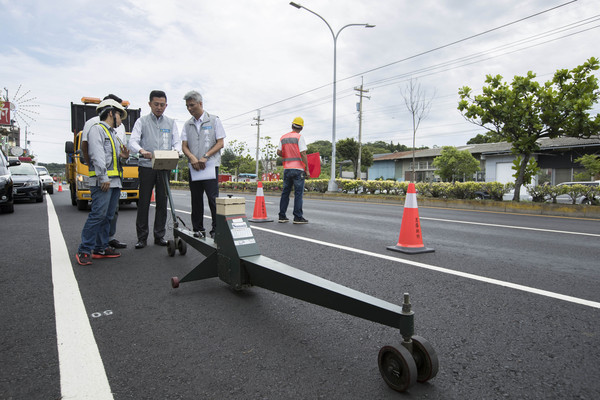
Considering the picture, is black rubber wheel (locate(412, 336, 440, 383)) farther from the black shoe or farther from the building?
the building

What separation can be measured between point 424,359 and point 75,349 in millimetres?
1830

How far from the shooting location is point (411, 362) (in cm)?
169

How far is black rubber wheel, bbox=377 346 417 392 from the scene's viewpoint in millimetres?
1674

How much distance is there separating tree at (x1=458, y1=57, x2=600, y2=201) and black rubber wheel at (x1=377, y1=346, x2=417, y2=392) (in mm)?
13745

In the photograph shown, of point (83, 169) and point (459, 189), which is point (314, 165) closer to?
Result: point (83, 169)

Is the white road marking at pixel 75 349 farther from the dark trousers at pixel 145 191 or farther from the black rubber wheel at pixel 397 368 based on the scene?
the dark trousers at pixel 145 191

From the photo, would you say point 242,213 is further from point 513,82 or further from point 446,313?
point 513,82

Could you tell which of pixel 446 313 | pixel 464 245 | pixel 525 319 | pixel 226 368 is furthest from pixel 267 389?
pixel 464 245

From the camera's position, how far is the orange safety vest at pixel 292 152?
7332mm

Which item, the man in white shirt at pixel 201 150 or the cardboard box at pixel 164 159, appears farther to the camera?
the man in white shirt at pixel 201 150

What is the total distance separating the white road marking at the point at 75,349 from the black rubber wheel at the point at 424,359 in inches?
53.5

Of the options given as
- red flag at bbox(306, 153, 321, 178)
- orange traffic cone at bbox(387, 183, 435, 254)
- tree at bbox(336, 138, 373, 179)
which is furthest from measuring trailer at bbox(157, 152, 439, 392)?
tree at bbox(336, 138, 373, 179)

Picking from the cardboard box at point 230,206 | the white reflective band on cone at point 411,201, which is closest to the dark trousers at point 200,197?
the cardboard box at point 230,206

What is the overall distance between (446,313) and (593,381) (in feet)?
3.05
